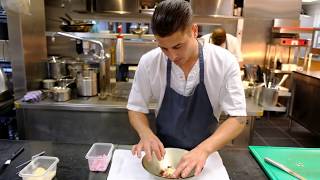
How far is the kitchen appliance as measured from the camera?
95.6 inches

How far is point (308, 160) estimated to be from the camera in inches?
50.5

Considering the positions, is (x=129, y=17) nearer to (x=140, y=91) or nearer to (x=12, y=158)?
(x=140, y=91)

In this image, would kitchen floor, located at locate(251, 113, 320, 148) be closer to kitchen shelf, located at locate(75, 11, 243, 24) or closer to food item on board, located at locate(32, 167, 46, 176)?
kitchen shelf, located at locate(75, 11, 243, 24)

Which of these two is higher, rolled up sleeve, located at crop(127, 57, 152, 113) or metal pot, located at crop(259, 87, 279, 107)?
rolled up sleeve, located at crop(127, 57, 152, 113)

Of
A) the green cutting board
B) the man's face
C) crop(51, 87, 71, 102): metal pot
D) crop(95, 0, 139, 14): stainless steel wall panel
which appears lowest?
the green cutting board

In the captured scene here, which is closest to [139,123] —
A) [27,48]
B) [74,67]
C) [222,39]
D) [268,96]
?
[268,96]

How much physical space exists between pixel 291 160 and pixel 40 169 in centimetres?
112

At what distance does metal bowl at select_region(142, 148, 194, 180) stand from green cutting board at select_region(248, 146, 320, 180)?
1.25 ft

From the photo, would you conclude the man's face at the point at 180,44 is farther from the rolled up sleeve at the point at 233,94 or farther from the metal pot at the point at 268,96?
the metal pot at the point at 268,96

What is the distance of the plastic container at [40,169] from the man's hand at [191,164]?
0.49 meters

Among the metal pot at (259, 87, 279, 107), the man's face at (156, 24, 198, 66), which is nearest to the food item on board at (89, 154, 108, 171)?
the man's face at (156, 24, 198, 66)

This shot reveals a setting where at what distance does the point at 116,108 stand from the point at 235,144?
103 centimetres

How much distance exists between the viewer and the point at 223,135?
1.17m

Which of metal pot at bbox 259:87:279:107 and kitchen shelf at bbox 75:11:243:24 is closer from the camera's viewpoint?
metal pot at bbox 259:87:279:107
